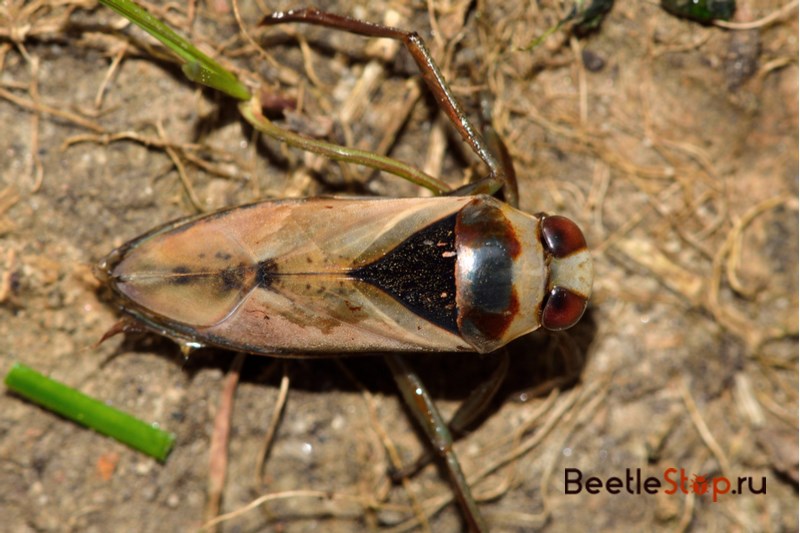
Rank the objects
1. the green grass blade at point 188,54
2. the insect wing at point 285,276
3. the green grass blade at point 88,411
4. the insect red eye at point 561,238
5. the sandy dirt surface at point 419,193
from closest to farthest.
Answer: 1. the green grass blade at point 188,54
2. the insect wing at point 285,276
3. the insect red eye at point 561,238
4. the green grass blade at point 88,411
5. the sandy dirt surface at point 419,193

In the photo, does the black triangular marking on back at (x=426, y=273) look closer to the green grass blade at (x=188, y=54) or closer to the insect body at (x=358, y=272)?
the insect body at (x=358, y=272)

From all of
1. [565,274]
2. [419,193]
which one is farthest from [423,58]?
[565,274]

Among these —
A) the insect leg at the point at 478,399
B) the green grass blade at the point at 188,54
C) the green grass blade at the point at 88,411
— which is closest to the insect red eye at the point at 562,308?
the insect leg at the point at 478,399

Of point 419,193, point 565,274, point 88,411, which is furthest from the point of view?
point 419,193

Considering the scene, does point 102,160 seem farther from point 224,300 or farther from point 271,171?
point 224,300

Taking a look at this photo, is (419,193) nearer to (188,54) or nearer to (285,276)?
(285,276)

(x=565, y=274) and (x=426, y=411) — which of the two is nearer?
(x=565, y=274)

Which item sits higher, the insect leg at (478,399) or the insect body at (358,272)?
the insect body at (358,272)
